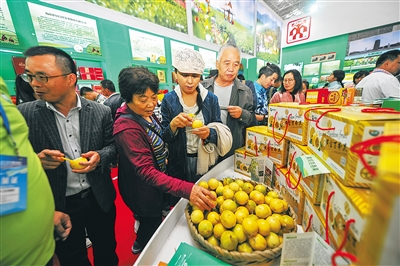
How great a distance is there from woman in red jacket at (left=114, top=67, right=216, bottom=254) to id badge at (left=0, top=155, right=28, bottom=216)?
48 cm

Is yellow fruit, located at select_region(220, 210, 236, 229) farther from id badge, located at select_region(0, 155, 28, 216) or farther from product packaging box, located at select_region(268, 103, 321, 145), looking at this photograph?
id badge, located at select_region(0, 155, 28, 216)

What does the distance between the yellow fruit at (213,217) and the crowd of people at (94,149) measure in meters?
0.06

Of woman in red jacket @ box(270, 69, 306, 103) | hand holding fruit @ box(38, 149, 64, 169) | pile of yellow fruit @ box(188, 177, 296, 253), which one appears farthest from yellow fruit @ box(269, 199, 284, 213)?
woman in red jacket @ box(270, 69, 306, 103)

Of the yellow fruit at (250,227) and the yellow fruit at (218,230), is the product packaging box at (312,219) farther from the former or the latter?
the yellow fruit at (218,230)

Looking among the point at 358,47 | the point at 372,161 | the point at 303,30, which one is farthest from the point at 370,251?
the point at 303,30

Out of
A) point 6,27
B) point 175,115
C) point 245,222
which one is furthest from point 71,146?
point 6,27

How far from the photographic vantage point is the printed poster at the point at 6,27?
99.4 inches

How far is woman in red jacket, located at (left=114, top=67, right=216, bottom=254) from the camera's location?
936mm

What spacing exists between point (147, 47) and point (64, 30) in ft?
5.97

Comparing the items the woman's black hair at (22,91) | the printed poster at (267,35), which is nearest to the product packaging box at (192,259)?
the woman's black hair at (22,91)

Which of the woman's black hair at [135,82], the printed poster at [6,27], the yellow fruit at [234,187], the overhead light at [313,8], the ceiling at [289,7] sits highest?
the ceiling at [289,7]

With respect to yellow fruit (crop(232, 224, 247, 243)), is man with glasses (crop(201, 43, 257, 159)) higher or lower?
higher

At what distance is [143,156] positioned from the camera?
1.03 metres

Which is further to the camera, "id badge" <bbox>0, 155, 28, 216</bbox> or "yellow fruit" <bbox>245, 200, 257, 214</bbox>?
"yellow fruit" <bbox>245, 200, 257, 214</bbox>
